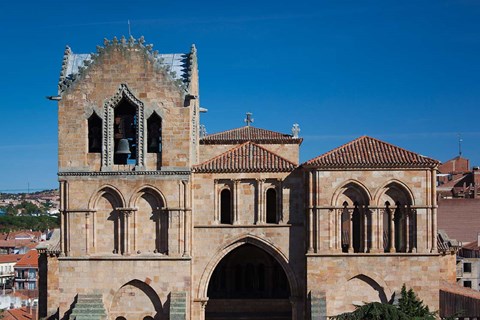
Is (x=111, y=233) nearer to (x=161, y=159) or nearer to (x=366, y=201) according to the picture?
(x=161, y=159)

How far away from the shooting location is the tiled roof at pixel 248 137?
46.1 meters

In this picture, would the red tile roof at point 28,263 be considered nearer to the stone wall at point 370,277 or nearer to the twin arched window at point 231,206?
the twin arched window at point 231,206

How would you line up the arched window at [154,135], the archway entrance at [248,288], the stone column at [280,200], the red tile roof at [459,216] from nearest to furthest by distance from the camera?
the arched window at [154,135]
the stone column at [280,200]
the archway entrance at [248,288]
the red tile roof at [459,216]

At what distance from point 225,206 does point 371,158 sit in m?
7.28

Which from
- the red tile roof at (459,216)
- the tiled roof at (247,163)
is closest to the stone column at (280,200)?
the tiled roof at (247,163)

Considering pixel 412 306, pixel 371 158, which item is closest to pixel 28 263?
pixel 371 158

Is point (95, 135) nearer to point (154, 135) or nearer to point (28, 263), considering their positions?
point (154, 135)

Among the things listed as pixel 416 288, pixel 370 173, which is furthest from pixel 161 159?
pixel 416 288

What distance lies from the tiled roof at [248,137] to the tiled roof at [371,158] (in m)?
8.60

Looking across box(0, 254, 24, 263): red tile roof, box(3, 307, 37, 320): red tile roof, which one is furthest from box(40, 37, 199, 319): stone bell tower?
box(0, 254, 24, 263): red tile roof

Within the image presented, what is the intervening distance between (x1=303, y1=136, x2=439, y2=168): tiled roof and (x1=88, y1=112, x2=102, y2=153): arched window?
9671 millimetres

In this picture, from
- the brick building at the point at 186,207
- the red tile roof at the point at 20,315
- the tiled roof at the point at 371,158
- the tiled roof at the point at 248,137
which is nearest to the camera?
the tiled roof at the point at 371,158

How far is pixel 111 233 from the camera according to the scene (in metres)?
37.5

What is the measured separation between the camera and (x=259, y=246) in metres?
38.0
